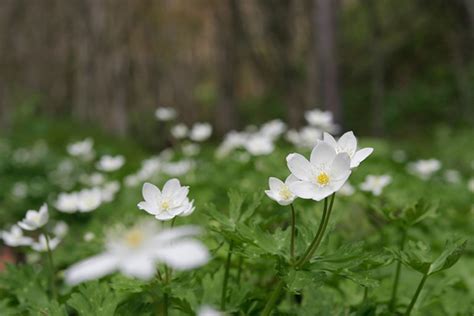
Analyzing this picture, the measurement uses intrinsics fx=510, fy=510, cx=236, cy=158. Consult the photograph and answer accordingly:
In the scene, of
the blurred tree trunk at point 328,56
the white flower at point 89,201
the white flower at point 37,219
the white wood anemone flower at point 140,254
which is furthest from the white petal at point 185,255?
the blurred tree trunk at point 328,56

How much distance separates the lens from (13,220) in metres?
3.86

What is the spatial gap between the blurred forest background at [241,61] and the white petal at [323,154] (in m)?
6.07

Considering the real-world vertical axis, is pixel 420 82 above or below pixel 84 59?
above

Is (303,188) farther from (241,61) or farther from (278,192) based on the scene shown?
(241,61)

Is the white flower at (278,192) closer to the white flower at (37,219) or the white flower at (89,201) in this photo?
the white flower at (37,219)

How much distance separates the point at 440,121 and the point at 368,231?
515 inches

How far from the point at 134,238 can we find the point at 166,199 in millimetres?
427

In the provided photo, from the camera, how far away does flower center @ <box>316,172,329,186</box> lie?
106 cm

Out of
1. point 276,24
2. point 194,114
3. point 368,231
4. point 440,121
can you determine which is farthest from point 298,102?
point 194,114

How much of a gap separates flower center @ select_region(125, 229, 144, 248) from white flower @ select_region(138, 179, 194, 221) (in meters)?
0.38

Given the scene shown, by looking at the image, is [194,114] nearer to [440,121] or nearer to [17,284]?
[440,121]


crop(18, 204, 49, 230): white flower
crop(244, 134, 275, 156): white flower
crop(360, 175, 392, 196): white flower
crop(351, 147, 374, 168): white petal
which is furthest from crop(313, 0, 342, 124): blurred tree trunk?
crop(351, 147, 374, 168): white petal

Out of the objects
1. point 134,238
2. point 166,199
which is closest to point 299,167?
point 166,199

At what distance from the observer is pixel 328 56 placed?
708 centimetres
